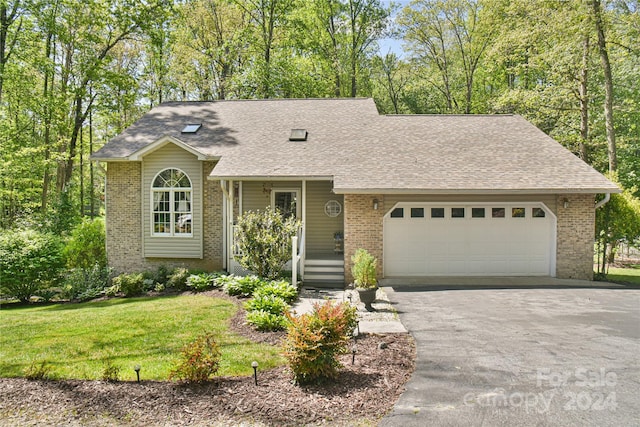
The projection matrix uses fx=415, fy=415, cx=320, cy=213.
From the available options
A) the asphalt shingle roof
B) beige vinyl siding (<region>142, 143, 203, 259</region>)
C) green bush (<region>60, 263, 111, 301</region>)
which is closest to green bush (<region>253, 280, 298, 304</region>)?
the asphalt shingle roof

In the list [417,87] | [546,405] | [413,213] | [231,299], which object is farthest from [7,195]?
[546,405]

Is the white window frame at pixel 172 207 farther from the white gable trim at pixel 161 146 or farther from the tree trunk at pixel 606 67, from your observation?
the tree trunk at pixel 606 67

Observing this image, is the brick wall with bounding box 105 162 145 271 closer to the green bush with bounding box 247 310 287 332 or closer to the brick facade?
the brick facade

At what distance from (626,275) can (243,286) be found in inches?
514

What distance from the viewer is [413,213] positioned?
38.8 ft

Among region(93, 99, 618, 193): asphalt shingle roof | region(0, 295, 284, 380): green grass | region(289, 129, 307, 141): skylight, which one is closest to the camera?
region(0, 295, 284, 380): green grass

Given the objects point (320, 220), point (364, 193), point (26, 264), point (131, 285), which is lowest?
point (131, 285)

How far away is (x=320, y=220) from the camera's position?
13.2 m

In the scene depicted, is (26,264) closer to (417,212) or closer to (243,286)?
(243,286)

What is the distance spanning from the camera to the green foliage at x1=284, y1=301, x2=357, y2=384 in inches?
189

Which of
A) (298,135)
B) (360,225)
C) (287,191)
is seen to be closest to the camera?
(360,225)

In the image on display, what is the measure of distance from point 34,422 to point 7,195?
85.2ft

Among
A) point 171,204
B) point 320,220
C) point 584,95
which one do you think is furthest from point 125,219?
point 584,95

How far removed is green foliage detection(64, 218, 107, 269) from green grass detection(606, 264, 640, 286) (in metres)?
16.1
